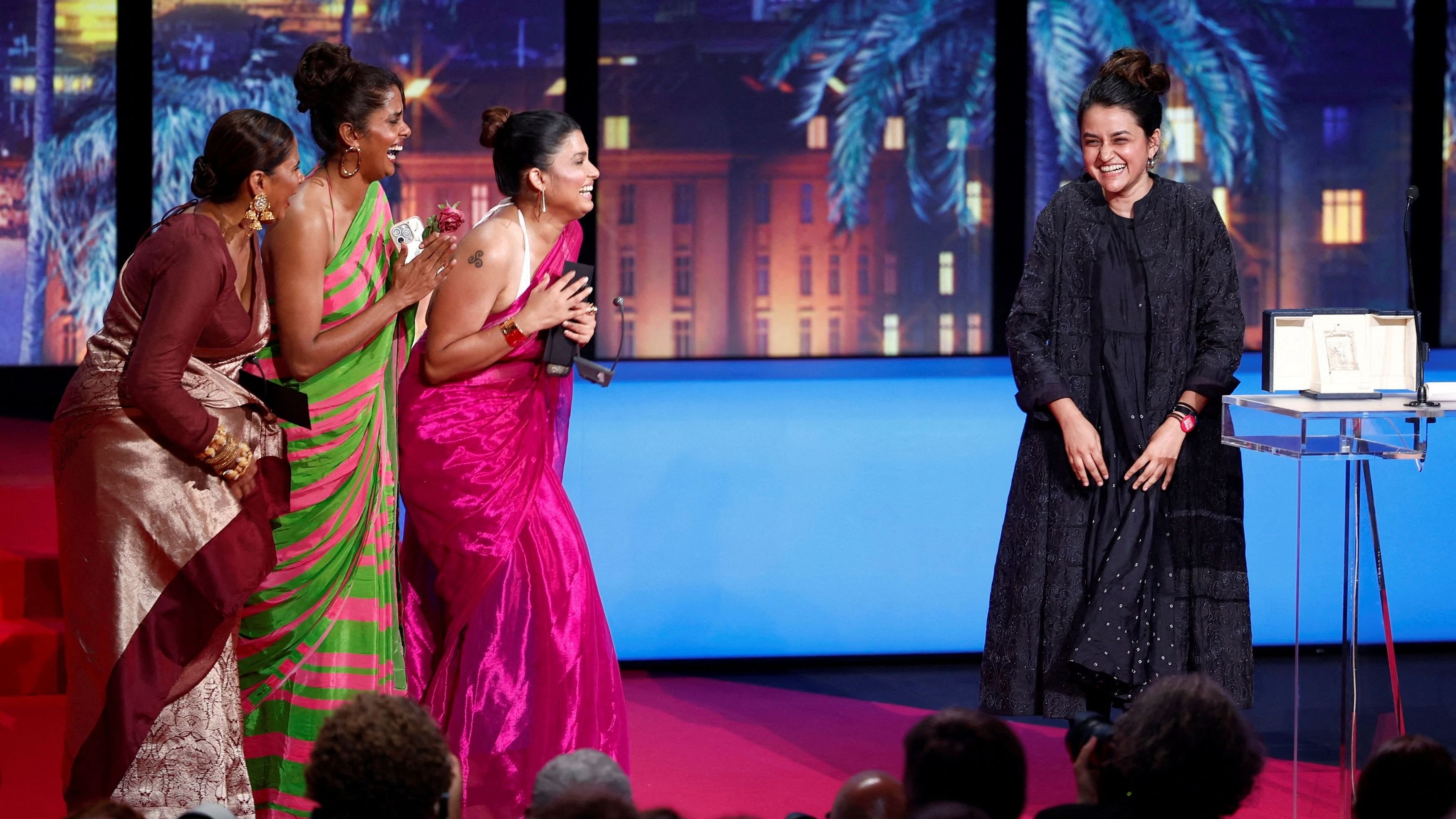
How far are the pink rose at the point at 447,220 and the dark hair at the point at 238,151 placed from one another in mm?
487

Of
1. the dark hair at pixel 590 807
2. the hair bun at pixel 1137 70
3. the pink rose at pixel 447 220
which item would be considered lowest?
the dark hair at pixel 590 807

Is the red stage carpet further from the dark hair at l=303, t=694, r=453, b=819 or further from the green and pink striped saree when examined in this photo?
the dark hair at l=303, t=694, r=453, b=819

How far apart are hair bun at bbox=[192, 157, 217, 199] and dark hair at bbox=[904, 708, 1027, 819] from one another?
1572 millimetres

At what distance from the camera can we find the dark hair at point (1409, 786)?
192cm

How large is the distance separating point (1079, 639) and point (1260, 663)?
5.74ft

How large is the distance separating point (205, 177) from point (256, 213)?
10 centimetres

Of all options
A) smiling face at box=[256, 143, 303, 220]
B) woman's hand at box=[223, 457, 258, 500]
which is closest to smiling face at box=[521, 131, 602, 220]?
smiling face at box=[256, 143, 303, 220]

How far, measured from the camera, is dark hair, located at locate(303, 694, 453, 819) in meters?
1.84

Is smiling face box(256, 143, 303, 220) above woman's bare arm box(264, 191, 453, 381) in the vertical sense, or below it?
above

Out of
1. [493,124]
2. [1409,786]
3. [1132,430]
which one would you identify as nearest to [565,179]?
[493,124]

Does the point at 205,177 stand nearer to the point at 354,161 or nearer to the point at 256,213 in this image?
the point at 256,213

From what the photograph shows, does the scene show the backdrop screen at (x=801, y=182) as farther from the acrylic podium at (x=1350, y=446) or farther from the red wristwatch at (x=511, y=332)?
the acrylic podium at (x=1350, y=446)

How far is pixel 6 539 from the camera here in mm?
4246

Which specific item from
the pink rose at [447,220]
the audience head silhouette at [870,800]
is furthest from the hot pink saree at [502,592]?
the audience head silhouette at [870,800]
